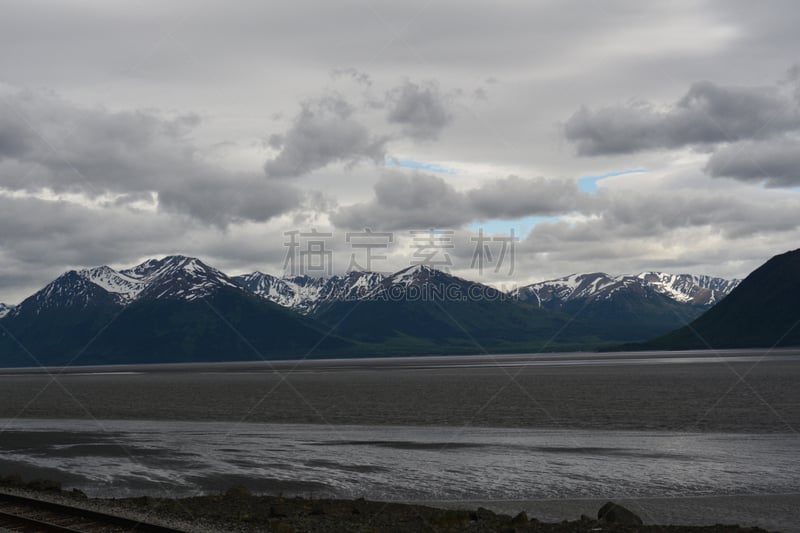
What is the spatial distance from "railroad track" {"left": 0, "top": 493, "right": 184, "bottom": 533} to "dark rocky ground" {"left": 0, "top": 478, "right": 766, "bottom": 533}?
0.99 m

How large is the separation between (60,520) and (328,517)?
9.01 metres

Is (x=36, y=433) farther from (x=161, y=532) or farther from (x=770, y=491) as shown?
(x=770, y=491)

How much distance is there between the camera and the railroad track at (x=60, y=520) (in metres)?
24.1

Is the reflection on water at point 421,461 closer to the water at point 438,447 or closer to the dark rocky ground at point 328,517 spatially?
the water at point 438,447

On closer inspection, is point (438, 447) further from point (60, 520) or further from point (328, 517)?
point (60, 520)

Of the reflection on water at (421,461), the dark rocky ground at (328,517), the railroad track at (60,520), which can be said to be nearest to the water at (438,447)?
the reflection on water at (421,461)

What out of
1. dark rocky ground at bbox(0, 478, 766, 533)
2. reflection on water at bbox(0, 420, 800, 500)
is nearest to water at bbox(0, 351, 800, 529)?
reflection on water at bbox(0, 420, 800, 500)

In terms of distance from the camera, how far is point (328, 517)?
2814cm

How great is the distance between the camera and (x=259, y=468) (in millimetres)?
42812

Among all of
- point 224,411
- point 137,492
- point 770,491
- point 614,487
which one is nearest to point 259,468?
point 137,492

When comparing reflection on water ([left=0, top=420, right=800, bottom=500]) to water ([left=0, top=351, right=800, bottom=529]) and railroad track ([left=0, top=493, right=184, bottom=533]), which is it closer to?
water ([left=0, top=351, right=800, bottom=529])

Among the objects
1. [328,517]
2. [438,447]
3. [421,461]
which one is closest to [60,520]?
[328,517]

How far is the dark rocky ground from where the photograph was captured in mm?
25500

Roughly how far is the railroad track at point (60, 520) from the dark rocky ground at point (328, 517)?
995 mm
